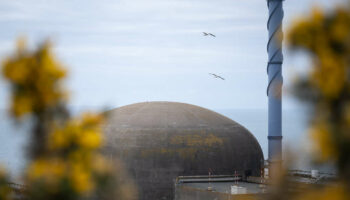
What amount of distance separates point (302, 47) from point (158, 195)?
3226 centimetres

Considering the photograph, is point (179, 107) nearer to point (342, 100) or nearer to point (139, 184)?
point (139, 184)

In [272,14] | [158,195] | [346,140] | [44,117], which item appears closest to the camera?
[346,140]

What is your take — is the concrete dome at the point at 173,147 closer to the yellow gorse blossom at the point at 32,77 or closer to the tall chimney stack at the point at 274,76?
the tall chimney stack at the point at 274,76

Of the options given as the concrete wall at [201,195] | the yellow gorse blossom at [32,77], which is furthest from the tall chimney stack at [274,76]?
the yellow gorse blossom at [32,77]

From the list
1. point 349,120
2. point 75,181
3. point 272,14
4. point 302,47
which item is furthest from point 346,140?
point 272,14

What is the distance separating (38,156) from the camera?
24.5ft

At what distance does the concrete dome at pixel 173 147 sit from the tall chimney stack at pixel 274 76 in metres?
1.79

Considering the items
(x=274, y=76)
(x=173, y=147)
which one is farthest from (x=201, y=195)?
(x=274, y=76)

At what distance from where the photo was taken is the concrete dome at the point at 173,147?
39625mm

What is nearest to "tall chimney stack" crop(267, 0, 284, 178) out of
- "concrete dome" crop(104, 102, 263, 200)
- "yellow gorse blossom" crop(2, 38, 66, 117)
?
"concrete dome" crop(104, 102, 263, 200)

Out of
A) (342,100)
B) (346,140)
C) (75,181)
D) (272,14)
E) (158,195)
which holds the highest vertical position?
(272,14)

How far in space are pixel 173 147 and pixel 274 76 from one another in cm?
909

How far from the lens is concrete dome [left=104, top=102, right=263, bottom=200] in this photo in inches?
1560

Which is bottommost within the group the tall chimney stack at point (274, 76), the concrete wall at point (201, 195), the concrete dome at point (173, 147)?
the concrete wall at point (201, 195)
